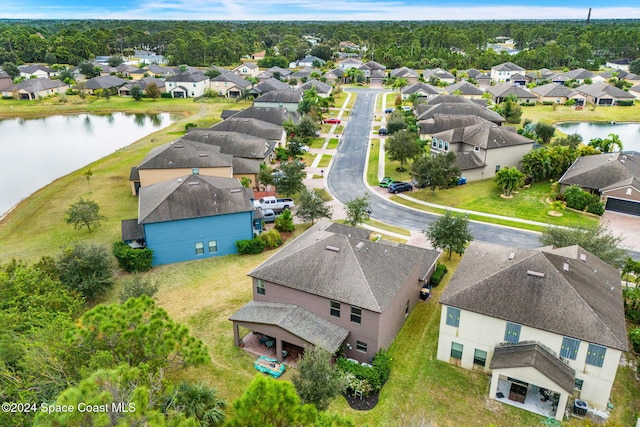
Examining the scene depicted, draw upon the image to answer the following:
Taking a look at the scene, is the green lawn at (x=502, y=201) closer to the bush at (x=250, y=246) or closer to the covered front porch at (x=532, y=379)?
the bush at (x=250, y=246)

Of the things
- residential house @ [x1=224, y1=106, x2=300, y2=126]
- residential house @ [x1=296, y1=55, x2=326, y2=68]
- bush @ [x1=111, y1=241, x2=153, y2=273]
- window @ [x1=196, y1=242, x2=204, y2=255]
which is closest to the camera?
bush @ [x1=111, y1=241, x2=153, y2=273]

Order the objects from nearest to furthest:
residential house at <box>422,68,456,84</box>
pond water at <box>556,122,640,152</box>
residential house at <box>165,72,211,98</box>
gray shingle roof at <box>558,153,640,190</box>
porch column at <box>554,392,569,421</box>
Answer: porch column at <box>554,392,569,421</box>
gray shingle roof at <box>558,153,640,190</box>
pond water at <box>556,122,640,152</box>
residential house at <box>165,72,211,98</box>
residential house at <box>422,68,456,84</box>

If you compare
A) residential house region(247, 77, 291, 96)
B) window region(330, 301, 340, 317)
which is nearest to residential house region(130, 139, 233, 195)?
window region(330, 301, 340, 317)

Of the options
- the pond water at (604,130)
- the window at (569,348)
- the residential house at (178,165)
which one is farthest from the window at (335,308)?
the pond water at (604,130)

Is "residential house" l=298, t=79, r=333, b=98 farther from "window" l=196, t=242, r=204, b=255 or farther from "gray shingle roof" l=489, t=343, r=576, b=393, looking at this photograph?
"gray shingle roof" l=489, t=343, r=576, b=393

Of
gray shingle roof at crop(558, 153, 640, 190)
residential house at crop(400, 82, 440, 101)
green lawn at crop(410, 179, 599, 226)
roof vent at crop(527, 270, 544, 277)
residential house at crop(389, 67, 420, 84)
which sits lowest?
green lawn at crop(410, 179, 599, 226)

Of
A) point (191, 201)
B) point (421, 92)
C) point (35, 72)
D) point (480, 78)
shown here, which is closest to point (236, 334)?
point (191, 201)
